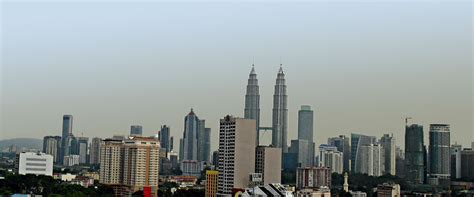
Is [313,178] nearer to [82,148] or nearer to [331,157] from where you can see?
[331,157]

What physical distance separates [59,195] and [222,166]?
290 cm

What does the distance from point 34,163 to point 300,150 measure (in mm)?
9016

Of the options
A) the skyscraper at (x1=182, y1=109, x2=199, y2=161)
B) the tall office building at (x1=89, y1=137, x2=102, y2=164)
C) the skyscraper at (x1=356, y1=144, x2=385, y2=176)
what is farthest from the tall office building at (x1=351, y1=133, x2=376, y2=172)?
the tall office building at (x1=89, y1=137, x2=102, y2=164)

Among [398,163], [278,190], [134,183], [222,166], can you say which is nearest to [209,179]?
[222,166]

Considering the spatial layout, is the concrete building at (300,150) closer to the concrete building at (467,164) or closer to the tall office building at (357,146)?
the tall office building at (357,146)

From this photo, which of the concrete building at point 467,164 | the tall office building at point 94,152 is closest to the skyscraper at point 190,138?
the tall office building at point 94,152

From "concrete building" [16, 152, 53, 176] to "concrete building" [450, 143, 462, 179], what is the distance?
11.3 m

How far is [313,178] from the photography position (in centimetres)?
1816

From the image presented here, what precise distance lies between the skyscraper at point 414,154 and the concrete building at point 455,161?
84 cm

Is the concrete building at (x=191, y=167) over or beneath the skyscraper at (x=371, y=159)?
beneath

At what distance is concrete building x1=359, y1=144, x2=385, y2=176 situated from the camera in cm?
2378

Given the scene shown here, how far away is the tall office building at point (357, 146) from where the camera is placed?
24.4 metres

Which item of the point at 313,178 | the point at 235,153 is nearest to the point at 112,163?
the point at 313,178

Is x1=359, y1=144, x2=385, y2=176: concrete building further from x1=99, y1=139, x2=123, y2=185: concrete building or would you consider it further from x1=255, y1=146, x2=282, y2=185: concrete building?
x1=255, y1=146, x2=282, y2=185: concrete building
